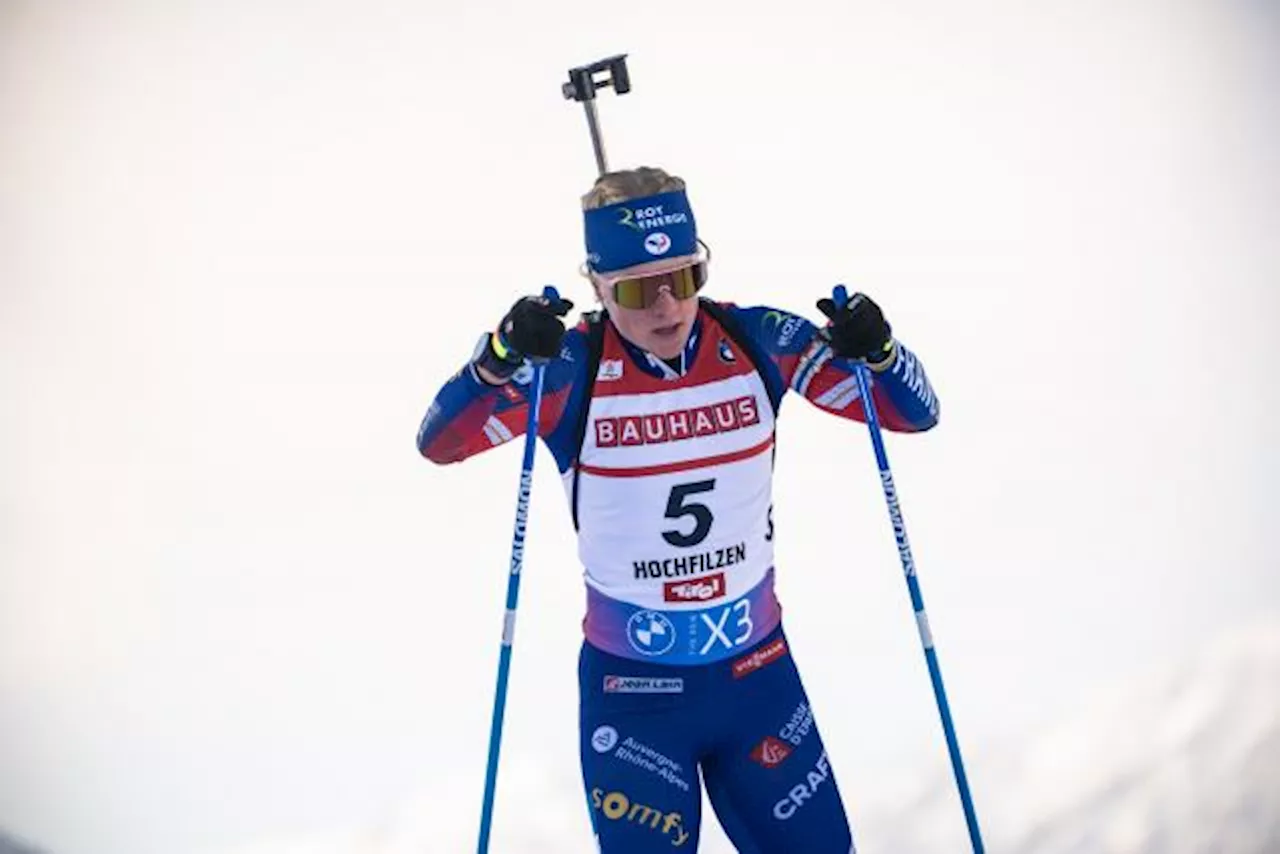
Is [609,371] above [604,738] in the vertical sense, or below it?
above

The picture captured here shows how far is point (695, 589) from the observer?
2510 mm

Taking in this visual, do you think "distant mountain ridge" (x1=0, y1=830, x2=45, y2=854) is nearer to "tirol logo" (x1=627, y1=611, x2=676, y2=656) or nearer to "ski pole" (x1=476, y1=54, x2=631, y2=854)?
"ski pole" (x1=476, y1=54, x2=631, y2=854)

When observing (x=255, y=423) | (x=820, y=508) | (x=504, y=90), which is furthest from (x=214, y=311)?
(x=820, y=508)

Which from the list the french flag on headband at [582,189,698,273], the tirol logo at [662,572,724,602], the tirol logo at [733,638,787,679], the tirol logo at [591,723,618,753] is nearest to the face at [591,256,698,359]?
the french flag on headband at [582,189,698,273]

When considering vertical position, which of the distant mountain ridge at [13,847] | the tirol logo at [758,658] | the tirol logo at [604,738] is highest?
the tirol logo at [758,658]

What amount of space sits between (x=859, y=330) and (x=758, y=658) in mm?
620

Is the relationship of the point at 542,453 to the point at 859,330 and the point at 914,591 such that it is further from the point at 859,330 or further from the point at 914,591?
the point at 859,330

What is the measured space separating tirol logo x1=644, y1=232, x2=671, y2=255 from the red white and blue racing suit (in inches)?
7.2

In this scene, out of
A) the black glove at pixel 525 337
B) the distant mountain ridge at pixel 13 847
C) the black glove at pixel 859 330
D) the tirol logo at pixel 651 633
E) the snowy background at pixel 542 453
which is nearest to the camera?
the black glove at pixel 525 337

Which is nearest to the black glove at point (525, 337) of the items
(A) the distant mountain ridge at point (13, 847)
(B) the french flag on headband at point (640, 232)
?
(B) the french flag on headband at point (640, 232)

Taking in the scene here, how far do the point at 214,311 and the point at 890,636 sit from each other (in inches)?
96.7

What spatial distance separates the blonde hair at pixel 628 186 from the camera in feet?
8.18

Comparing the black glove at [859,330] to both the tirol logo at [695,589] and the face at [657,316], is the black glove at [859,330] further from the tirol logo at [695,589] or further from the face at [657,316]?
the tirol logo at [695,589]

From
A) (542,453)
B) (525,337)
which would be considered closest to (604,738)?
(525,337)
